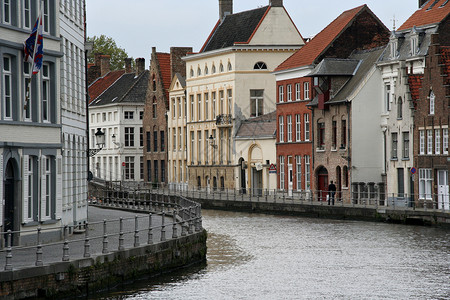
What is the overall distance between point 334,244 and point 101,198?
1070 inches

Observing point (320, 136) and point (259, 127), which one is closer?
point (320, 136)

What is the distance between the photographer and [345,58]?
77375 millimetres

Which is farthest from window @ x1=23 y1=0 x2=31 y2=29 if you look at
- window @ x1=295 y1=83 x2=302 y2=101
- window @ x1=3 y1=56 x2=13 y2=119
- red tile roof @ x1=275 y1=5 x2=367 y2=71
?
window @ x1=295 y1=83 x2=302 y2=101

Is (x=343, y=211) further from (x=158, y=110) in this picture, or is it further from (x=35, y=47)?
(x=158, y=110)

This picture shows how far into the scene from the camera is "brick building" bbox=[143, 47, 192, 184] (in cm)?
10612

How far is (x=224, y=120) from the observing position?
3676 inches

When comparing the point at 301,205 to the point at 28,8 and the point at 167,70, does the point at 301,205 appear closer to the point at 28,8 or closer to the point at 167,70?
the point at 28,8

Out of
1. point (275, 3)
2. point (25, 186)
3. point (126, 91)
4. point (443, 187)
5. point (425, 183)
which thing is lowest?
point (443, 187)

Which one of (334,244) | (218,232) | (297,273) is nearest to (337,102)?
(218,232)

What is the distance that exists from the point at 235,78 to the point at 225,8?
1238 centimetres

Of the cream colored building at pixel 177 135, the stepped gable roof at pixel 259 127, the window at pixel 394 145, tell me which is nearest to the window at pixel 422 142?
the window at pixel 394 145

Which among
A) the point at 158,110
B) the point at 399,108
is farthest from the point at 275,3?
the point at 399,108

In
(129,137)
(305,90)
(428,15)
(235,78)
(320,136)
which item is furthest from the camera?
(129,137)

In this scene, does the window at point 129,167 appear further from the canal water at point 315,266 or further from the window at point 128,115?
the canal water at point 315,266
